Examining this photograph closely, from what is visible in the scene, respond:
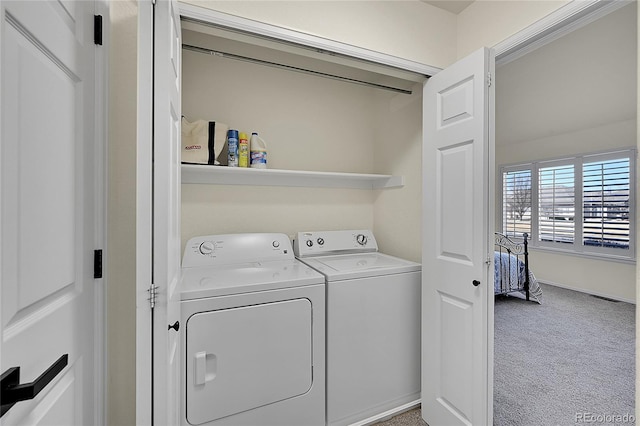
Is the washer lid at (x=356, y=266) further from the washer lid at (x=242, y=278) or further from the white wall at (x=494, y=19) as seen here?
the white wall at (x=494, y=19)

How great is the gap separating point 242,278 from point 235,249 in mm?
435

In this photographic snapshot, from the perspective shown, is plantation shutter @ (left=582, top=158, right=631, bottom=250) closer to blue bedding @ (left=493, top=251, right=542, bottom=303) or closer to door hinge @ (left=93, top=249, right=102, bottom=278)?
blue bedding @ (left=493, top=251, right=542, bottom=303)

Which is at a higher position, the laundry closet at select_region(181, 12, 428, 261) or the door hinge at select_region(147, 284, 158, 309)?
the laundry closet at select_region(181, 12, 428, 261)

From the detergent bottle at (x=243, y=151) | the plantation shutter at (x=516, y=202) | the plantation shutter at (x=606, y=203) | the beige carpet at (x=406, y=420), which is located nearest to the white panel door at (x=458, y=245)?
the beige carpet at (x=406, y=420)

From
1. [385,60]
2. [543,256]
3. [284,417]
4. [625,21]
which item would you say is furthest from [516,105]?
[284,417]

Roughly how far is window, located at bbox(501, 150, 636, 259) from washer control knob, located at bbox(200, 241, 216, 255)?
5.17m

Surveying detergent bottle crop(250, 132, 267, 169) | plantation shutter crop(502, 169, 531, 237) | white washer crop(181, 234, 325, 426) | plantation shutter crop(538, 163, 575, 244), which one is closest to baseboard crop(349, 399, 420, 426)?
white washer crop(181, 234, 325, 426)

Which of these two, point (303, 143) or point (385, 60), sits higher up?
point (385, 60)

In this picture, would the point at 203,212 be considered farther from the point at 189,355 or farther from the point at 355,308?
the point at 355,308

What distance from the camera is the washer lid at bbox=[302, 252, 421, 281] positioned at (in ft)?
5.72

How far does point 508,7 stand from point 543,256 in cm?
470

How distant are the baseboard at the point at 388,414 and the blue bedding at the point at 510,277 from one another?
2570mm

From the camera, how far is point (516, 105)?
3.80m

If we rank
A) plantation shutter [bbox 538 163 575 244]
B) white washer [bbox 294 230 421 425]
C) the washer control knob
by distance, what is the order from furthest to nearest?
plantation shutter [bbox 538 163 575 244], the washer control knob, white washer [bbox 294 230 421 425]
